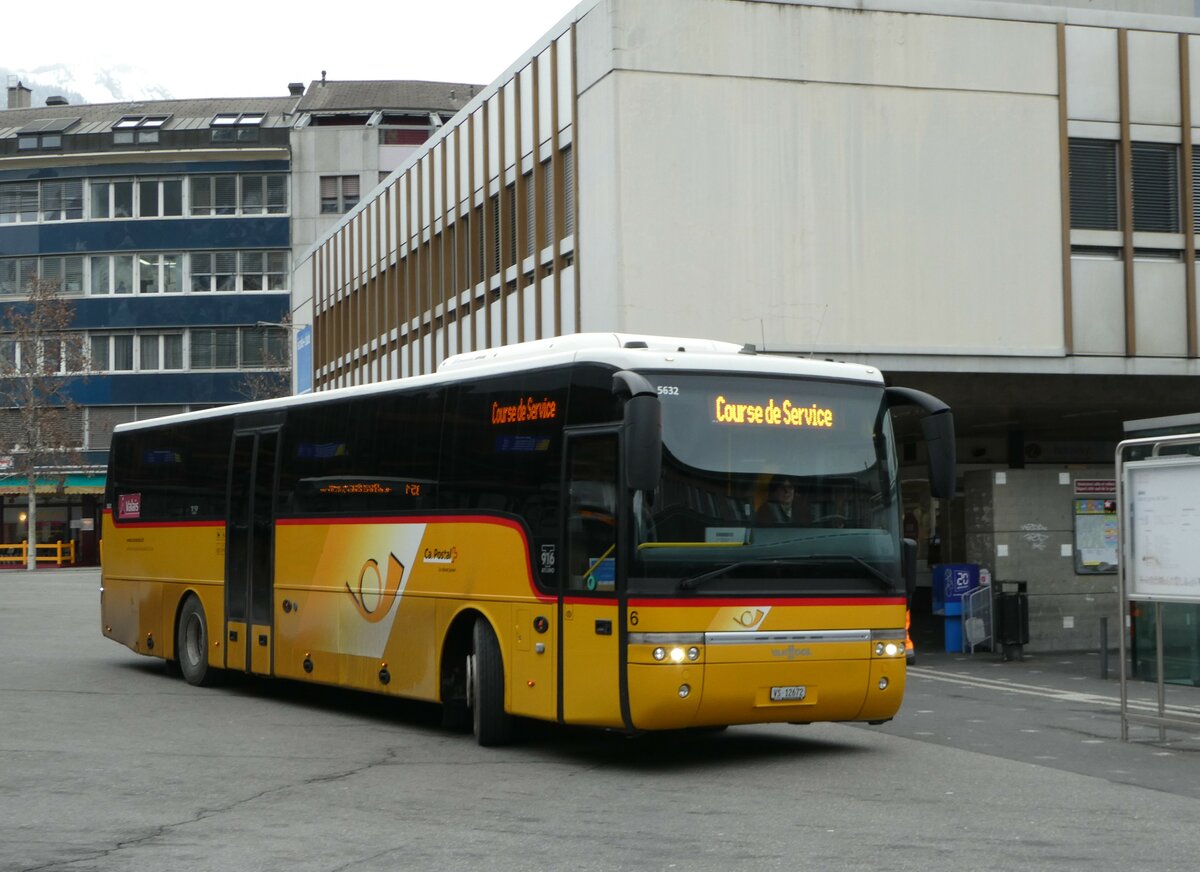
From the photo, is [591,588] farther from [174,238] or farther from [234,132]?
[234,132]

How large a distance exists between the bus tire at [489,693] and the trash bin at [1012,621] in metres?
10.7

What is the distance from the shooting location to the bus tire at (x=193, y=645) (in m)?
18.3

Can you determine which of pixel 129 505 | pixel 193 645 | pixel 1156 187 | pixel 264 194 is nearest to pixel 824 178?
pixel 1156 187

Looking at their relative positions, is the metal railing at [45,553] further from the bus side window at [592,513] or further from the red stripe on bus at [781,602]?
the red stripe on bus at [781,602]

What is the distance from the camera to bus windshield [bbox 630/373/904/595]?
11.5 metres

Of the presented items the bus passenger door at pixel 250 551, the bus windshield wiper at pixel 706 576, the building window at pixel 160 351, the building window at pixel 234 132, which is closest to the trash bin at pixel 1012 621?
the bus passenger door at pixel 250 551

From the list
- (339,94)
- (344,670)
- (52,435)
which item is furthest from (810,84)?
(339,94)

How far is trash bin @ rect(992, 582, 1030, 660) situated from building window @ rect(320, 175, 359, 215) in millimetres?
56625

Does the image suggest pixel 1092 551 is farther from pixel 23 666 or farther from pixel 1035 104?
pixel 23 666

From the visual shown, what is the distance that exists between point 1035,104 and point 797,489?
532 inches

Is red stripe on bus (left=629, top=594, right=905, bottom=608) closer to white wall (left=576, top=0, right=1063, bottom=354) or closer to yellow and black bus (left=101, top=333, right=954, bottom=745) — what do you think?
yellow and black bus (left=101, top=333, right=954, bottom=745)

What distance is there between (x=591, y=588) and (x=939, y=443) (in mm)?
2757

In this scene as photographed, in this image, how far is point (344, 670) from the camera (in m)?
15.3

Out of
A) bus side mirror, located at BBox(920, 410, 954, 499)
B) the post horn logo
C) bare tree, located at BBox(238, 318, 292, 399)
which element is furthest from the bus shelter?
bare tree, located at BBox(238, 318, 292, 399)
